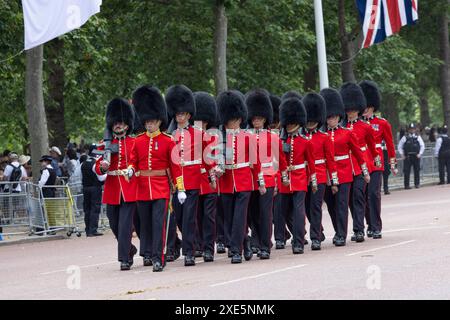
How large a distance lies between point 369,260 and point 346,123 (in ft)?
13.0

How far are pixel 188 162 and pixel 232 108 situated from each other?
940mm

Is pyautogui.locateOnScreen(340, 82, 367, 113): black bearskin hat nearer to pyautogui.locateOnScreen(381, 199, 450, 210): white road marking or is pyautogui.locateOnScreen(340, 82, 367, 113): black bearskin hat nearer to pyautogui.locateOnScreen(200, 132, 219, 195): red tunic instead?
pyautogui.locateOnScreen(200, 132, 219, 195): red tunic

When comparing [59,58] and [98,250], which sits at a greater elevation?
[59,58]

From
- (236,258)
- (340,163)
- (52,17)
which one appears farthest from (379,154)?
(52,17)

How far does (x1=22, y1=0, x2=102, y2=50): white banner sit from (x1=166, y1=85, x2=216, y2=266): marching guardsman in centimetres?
528

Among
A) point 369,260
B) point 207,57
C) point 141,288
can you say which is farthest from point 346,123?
point 207,57

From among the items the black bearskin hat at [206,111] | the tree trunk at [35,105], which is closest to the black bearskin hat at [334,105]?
the black bearskin hat at [206,111]

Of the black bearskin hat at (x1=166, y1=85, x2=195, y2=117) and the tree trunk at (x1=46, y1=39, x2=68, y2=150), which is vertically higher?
the tree trunk at (x1=46, y1=39, x2=68, y2=150)

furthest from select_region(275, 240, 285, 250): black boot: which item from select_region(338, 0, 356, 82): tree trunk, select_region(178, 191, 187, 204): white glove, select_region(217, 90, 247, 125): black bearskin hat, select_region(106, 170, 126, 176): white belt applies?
select_region(338, 0, 356, 82): tree trunk

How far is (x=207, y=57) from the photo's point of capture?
119ft

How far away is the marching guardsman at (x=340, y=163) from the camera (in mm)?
16578

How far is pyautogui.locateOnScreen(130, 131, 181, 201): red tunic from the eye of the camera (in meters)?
14.4

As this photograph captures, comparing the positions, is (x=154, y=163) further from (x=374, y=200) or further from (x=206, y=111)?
(x=374, y=200)
